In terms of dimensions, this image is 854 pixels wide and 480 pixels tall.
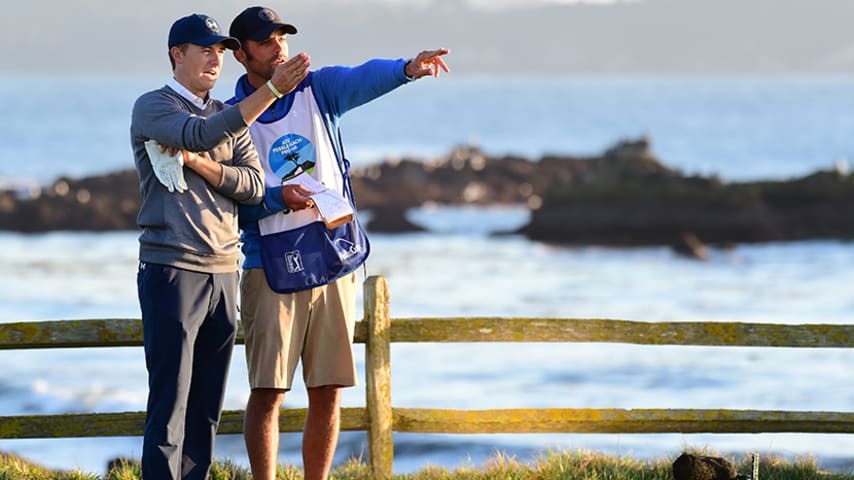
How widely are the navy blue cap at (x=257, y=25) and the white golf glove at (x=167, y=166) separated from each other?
651 millimetres

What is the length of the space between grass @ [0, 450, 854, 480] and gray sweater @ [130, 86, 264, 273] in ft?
5.94

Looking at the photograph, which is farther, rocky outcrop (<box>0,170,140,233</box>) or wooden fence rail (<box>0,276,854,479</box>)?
rocky outcrop (<box>0,170,140,233</box>)

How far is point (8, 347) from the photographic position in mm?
6609

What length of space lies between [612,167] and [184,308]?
2775 centimetres

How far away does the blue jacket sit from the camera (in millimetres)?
5539

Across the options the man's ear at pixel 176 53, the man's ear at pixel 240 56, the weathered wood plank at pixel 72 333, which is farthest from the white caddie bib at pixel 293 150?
the weathered wood plank at pixel 72 333

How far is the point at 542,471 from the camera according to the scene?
21.7 feet

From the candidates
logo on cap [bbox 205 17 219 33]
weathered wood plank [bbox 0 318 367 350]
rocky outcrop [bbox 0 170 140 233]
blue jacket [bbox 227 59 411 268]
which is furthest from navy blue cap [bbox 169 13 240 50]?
rocky outcrop [bbox 0 170 140 233]

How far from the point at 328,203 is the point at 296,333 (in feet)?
1.94

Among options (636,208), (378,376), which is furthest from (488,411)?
(636,208)

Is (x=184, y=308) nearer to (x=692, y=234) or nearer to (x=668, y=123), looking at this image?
(x=692, y=234)

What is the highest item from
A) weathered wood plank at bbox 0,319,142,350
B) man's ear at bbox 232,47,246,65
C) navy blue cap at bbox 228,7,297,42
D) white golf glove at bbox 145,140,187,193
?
navy blue cap at bbox 228,7,297,42

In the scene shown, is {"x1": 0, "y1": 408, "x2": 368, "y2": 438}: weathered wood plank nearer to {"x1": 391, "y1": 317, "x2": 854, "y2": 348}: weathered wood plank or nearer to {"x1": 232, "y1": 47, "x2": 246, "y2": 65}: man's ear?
{"x1": 391, "y1": 317, "x2": 854, "y2": 348}: weathered wood plank

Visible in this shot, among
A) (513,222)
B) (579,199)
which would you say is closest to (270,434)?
(579,199)
